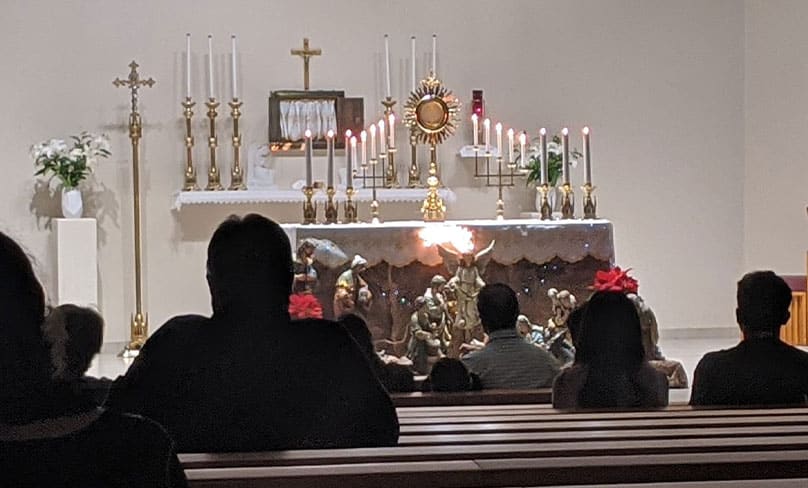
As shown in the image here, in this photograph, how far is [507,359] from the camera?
5.11 m

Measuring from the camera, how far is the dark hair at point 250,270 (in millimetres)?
3143

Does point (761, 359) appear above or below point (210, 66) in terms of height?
below

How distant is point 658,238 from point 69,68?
16.3 ft

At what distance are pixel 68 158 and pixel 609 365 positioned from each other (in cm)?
630

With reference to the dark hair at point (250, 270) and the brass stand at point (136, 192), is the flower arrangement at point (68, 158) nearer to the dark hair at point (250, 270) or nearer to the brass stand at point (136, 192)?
the brass stand at point (136, 192)

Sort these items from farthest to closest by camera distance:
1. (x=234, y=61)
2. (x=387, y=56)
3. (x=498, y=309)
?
(x=387, y=56)
(x=234, y=61)
(x=498, y=309)

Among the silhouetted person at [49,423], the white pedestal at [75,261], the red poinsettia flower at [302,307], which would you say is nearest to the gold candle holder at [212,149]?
the white pedestal at [75,261]

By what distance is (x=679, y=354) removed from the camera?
32.2 feet

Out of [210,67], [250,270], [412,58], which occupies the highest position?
[412,58]

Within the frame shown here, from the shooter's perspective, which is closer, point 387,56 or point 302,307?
point 302,307

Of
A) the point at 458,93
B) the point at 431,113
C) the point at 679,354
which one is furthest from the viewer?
the point at 458,93

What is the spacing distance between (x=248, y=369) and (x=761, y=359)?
1.84 meters

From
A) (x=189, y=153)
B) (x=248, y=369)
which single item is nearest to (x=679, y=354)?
(x=189, y=153)

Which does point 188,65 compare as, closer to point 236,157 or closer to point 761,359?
point 236,157
